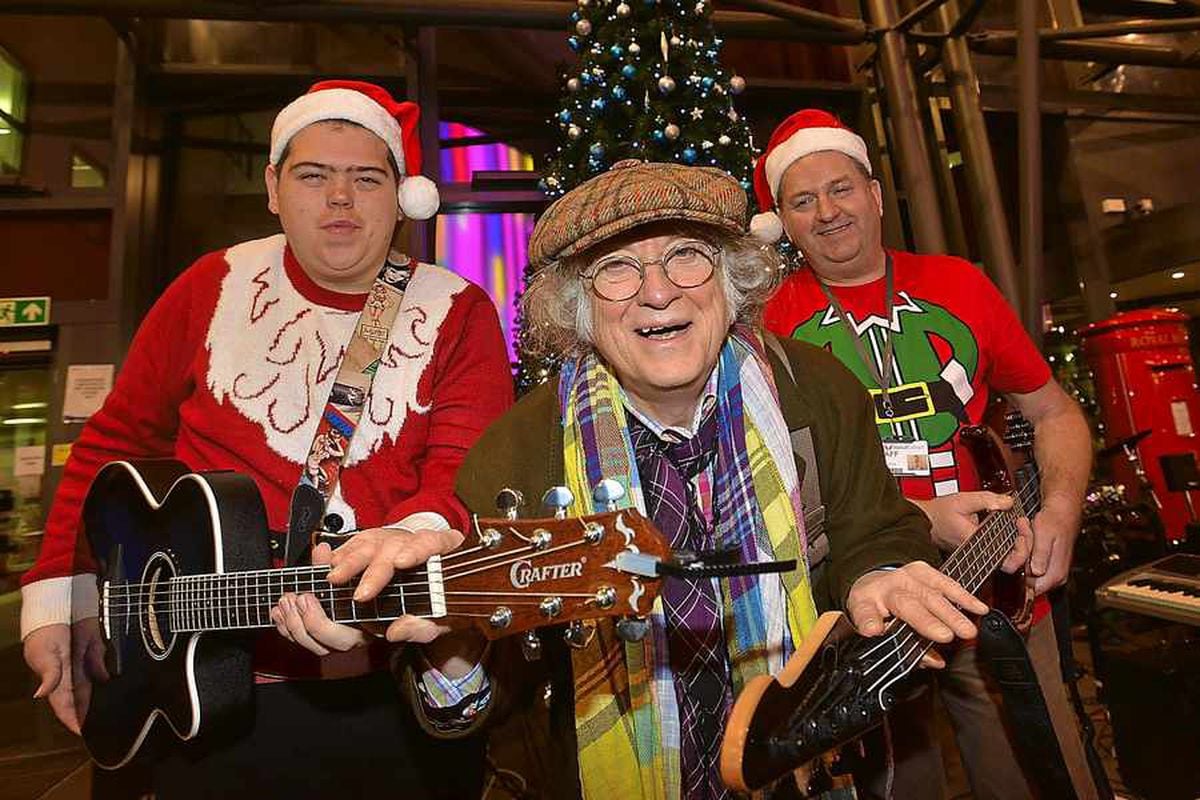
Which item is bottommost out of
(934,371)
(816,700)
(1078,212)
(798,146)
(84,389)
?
→ (816,700)

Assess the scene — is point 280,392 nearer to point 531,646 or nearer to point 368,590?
point 368,590

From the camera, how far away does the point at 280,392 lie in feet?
5.66

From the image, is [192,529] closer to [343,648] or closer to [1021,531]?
[343,648]

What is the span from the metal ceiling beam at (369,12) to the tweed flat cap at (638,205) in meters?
4.40

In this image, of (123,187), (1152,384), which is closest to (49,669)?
(123,187)

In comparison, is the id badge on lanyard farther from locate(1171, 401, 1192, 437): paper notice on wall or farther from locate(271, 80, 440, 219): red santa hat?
locate(1171, 401, 1192, 437): paper notice on wall

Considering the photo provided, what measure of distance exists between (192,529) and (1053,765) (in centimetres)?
177

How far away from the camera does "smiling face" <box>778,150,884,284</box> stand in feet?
7.77

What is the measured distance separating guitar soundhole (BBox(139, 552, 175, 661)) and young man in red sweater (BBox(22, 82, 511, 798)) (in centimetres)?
19

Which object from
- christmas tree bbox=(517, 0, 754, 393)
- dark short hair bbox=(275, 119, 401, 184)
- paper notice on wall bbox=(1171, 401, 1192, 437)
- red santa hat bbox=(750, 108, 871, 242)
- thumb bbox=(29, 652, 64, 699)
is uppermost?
christmas tree bbox=(517, 0, 754, 393)

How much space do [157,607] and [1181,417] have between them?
6.38m

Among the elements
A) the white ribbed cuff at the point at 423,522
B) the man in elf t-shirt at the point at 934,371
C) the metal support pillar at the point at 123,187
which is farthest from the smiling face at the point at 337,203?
the metal support pillar at the point at 123,187

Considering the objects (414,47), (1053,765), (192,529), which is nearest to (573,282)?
(192,529)

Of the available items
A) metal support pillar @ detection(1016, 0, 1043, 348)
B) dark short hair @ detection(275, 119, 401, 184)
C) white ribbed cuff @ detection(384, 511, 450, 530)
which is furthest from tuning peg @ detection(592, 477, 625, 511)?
metal support pillar @ detection(1016, 0, 1043, 348)
